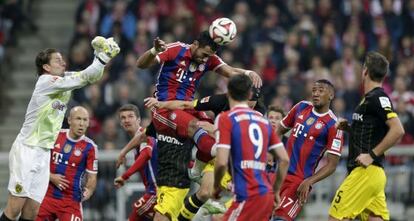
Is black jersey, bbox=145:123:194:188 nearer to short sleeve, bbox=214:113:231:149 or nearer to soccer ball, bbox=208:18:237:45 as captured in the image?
soccer ball, bbox=208:18:237:45

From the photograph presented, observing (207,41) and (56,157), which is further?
(56,157)

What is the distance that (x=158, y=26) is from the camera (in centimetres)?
2503

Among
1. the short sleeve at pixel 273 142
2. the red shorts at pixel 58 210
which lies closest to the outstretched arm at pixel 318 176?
the short sleeve at pixel 273 142

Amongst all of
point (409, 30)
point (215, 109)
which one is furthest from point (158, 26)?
point (215, 109)

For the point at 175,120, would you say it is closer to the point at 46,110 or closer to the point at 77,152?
the point at 46,110

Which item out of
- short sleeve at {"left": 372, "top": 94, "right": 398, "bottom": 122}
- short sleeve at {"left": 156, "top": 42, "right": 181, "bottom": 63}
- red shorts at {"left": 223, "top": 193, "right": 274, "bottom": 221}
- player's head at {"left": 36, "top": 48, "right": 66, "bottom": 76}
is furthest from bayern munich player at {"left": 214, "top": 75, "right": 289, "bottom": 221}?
player's head at {"left": 36, "top": 48, "right": 66, "bottom": 76}

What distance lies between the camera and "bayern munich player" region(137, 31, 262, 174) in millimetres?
15406

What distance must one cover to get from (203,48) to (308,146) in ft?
6.23

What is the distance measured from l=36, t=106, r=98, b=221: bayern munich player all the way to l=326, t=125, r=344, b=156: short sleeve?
325 cm

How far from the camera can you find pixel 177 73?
51.4 ft

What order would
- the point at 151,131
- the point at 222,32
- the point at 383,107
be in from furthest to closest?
1. the point at 151,131
2. the point at 222,32
3. the point at 383,107

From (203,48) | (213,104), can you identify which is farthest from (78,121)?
(213,104)

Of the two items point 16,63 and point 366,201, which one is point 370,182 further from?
point 16,63

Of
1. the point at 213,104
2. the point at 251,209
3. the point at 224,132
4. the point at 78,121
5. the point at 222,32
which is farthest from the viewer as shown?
the point at 78,121
